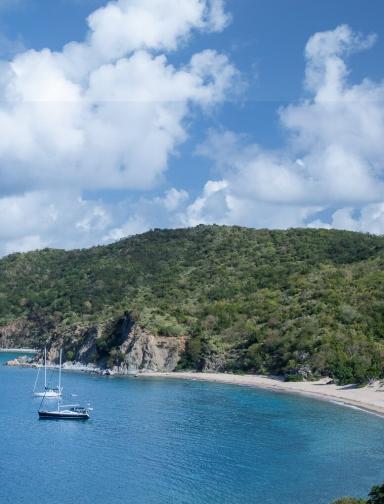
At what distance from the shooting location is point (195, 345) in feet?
374

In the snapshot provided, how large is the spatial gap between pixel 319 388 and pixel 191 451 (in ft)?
120

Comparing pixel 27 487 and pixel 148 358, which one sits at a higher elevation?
pixel 148 358

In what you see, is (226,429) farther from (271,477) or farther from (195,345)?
(195,345)

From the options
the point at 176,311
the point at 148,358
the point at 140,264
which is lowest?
the point at 148,358

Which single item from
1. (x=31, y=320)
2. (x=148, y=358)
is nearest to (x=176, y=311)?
(x=148, y=358)

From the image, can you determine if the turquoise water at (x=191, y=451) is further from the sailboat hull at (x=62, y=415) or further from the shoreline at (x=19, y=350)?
the shoreline at (x=19, y=350)

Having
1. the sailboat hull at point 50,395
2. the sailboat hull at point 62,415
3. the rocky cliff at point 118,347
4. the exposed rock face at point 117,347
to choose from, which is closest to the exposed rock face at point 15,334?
the exposed rock face at point 117,347

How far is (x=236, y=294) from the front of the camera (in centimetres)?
13212

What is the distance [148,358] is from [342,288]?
34.8 meters

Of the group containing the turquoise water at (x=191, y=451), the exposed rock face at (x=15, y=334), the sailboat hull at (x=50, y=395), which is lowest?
the turquoise water at (x=191, y=451)

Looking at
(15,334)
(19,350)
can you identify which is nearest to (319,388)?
(19,350)

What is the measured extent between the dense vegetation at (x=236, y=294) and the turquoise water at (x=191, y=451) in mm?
17300

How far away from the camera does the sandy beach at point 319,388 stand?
78.8 metres

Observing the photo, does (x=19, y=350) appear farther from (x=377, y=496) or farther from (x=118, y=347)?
(x=377, y=496)
